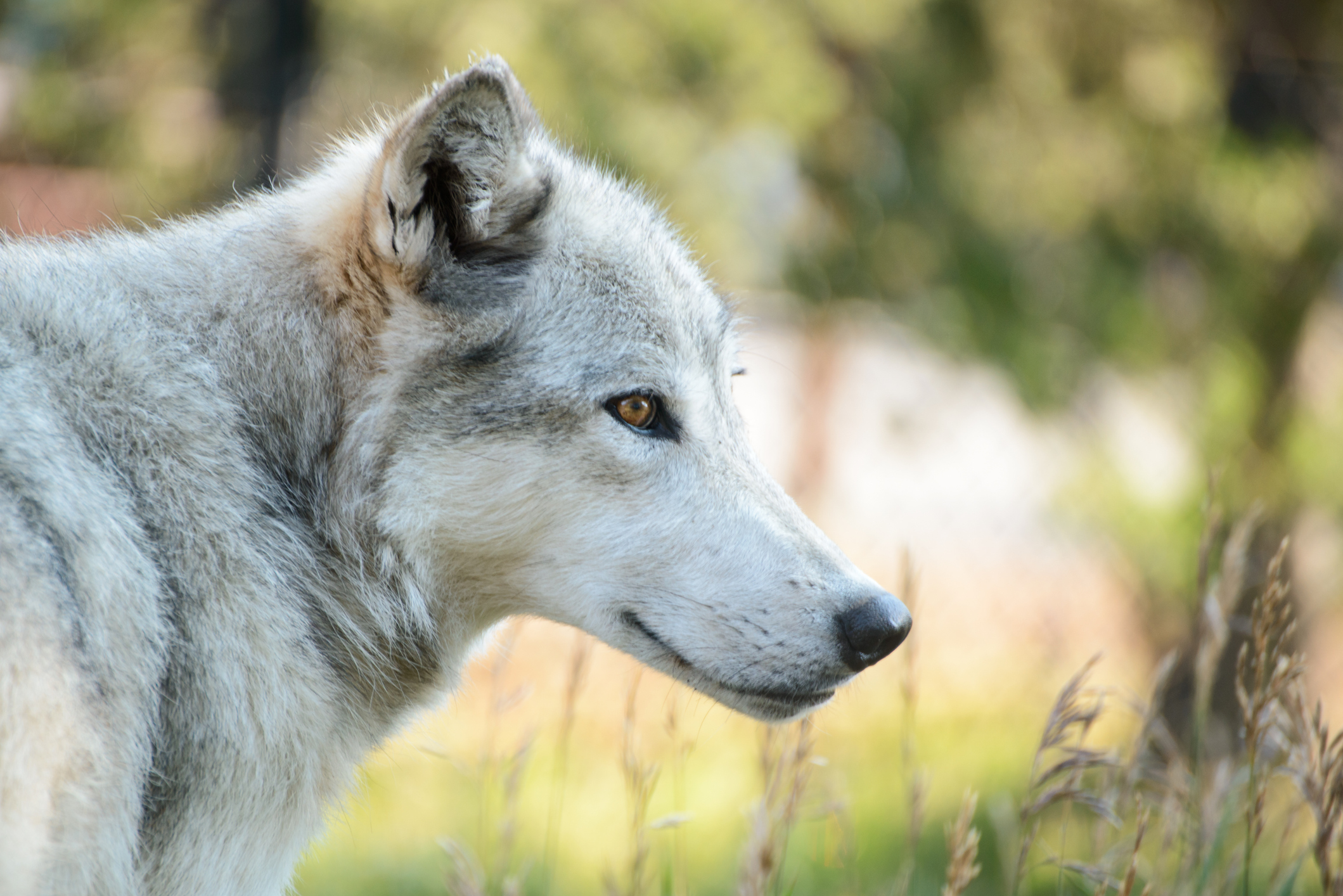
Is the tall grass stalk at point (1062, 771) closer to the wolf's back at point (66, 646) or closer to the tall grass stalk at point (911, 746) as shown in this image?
the tall grass stalk at point (911, 746)

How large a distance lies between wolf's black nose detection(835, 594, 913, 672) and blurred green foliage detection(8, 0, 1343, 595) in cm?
246

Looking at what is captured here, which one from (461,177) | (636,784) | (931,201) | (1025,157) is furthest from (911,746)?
(1025,157)

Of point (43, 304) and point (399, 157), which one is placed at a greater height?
point (399, 157)

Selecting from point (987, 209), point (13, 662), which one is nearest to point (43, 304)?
point (13, 662)

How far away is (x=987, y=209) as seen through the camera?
4.21 meters

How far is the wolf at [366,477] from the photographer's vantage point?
1662 millimetres

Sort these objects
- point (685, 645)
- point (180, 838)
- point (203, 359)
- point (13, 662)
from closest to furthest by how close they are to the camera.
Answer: point (13, 662) < point (180, 838) < point (203, 359) < point (685, 645)

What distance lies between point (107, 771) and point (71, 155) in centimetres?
416

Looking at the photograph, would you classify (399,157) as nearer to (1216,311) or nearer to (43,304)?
(43,304)

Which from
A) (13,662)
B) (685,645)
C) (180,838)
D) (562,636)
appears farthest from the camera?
(562,636)

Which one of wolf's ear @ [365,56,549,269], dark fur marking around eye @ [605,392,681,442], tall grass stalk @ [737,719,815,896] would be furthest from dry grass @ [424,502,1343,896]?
wolf's ear @ [365,56,549,269]

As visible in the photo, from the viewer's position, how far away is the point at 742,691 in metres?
2.02

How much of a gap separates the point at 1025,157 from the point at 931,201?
1.38 feet

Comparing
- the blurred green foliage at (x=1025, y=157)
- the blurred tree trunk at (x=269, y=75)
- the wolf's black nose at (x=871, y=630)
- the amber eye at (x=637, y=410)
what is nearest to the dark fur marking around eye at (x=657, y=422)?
the amber eye at (x=637, y=410)
